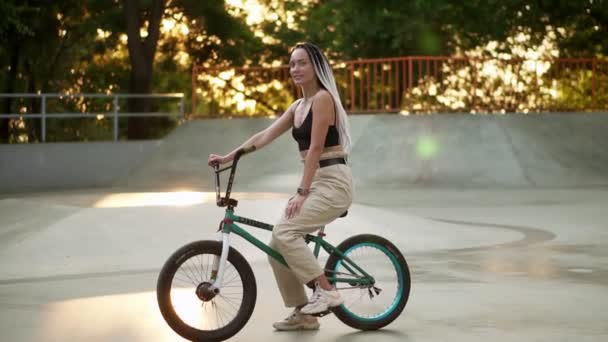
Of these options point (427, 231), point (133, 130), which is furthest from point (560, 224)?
point (133, 130)

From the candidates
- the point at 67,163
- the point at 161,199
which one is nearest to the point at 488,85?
the point at 67,163

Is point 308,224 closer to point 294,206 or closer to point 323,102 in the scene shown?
point 294,206

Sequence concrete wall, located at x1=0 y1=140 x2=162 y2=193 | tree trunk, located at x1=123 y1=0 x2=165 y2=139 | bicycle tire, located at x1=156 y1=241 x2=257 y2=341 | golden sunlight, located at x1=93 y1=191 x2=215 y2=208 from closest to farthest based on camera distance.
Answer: bicycle tire, located at x1=156 y1=241 x2=257 y2=341, golden sunlight, located at x1=93 y1=191 x2=215 y2=208, concrete wall, located at x1=0 y1=140 x2=162 y2=193, tree trunk, located at x1=123 y1=0 x2=165 y2=139

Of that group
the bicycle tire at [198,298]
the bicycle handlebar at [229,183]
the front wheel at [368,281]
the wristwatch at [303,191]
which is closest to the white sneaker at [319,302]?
the front wheel at [368,281]

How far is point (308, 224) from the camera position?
784 cm

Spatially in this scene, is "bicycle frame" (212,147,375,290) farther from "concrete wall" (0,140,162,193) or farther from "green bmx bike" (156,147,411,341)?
"concrete wall" (0,140,162,193)

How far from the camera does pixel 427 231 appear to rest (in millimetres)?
15453

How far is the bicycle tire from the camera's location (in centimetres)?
758

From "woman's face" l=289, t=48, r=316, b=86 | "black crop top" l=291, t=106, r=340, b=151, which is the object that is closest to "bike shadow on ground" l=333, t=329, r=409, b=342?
"black crop top" l=291, t=106, r=340, b=151

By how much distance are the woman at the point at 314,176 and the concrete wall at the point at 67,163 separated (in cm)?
2122

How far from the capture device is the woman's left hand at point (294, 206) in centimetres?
782

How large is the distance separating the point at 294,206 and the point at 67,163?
22222 mm

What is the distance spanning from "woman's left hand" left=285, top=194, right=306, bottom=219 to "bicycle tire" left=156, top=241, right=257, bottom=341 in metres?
0.41

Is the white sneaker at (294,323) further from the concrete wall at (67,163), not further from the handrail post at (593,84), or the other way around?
the handrail post at (593,84)
